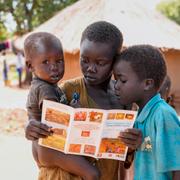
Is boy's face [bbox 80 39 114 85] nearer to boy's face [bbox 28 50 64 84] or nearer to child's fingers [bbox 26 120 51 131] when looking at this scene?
boy's face [bbox 28 50 64 84]

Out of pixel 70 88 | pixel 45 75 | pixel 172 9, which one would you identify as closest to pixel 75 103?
pixel 70 88

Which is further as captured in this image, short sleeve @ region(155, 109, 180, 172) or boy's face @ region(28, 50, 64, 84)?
boy's face @ region(28, 50, 64, 84)

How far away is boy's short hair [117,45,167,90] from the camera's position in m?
1.86

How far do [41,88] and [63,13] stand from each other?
12.2m

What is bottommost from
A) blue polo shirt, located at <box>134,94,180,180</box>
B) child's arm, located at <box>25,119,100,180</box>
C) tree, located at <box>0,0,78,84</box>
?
tree, located at <box>0,0,78,84</box>

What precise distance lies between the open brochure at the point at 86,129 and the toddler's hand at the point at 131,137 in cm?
3

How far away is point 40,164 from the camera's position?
1.99 metres

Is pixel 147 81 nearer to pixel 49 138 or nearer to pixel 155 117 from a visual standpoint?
pixel 155 117

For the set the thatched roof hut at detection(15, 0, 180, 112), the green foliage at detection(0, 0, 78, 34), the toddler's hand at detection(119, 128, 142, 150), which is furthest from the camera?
the green foliage at detection(0, 0, 78, 34)

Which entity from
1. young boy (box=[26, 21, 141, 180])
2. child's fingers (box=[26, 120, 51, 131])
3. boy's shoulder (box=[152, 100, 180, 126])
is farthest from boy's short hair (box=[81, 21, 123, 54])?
child's fingers (box=[26, 120, 51, 131])

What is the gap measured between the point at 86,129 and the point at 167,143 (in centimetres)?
35

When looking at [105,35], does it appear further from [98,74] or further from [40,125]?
[40,125]

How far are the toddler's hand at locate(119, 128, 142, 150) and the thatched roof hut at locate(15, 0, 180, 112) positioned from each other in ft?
29.5

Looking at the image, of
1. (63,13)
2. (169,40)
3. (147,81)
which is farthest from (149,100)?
(63,13)
